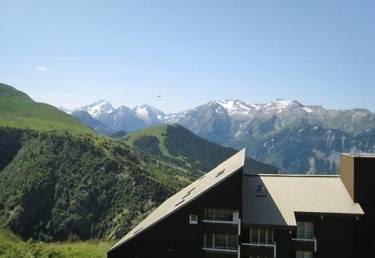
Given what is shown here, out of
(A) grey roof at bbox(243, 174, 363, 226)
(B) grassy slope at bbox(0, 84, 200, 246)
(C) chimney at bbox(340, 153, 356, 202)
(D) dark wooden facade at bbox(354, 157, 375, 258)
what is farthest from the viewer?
(B) grassy slope at bbox(0, 84, 200, 246)

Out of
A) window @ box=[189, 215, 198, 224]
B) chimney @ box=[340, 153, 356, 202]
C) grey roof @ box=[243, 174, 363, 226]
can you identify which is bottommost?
window @ box=[189, 215, 198, 224]

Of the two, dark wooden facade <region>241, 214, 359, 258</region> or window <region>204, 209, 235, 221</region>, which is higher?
window <region>204, 209, 235, 221</region>

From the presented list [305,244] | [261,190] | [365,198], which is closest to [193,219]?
[261,190]

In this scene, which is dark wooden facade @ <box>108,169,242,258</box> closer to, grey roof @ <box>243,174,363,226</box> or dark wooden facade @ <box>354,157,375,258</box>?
grey roof @ <box>243,174,363,226</box>

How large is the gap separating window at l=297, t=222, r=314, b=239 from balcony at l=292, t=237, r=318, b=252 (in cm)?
61

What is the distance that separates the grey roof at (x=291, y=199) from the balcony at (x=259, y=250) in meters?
2.13

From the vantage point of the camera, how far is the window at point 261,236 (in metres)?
40.5

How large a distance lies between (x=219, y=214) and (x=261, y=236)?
4.30m

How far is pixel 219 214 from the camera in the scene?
41.1 metres

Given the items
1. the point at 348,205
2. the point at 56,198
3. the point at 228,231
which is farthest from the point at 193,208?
the point at 56,198

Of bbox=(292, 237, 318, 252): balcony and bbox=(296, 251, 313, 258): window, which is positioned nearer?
bbox=(292, 237, 318, 252): balcony

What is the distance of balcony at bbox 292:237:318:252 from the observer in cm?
4172

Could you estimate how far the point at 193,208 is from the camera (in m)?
41.2

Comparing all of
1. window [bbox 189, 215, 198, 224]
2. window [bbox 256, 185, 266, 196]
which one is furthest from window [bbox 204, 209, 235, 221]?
window [bbox 256, 185, 266, 196]
